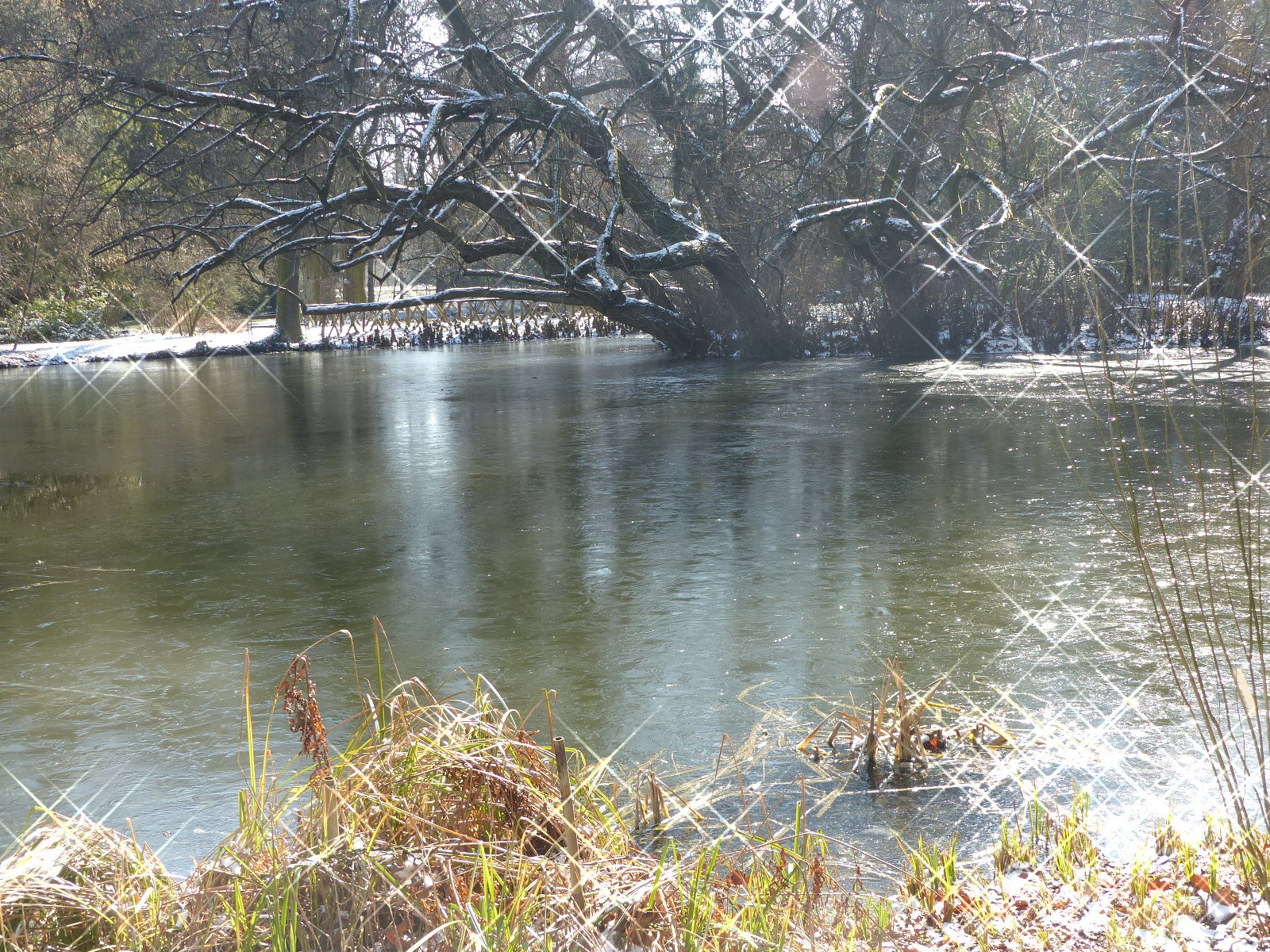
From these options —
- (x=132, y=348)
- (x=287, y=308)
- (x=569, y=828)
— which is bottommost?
(x=569, y=828)

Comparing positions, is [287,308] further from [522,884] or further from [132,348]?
[522,884]

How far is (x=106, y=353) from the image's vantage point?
2445cm

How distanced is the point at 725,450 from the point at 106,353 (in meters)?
18.8

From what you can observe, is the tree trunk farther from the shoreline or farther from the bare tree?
the shoreline

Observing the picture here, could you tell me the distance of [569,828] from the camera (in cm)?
235

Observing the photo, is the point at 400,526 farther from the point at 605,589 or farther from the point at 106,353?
the point at 106,353

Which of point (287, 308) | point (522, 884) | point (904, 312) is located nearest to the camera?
point (522, 884)

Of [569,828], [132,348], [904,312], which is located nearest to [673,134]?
[904,312]

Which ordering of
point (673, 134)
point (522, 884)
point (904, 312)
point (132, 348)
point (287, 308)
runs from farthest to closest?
point (287, 308) < point (132, 348) < point (904, 312) < point (673, 134) < point (522, 884)

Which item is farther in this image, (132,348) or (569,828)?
(132,348)

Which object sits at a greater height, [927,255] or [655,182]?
[655,182]

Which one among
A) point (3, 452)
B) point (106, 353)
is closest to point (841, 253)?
point (3, 452)

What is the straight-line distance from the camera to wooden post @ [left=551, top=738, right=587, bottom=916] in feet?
7.49

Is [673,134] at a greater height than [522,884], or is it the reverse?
[673,134]
